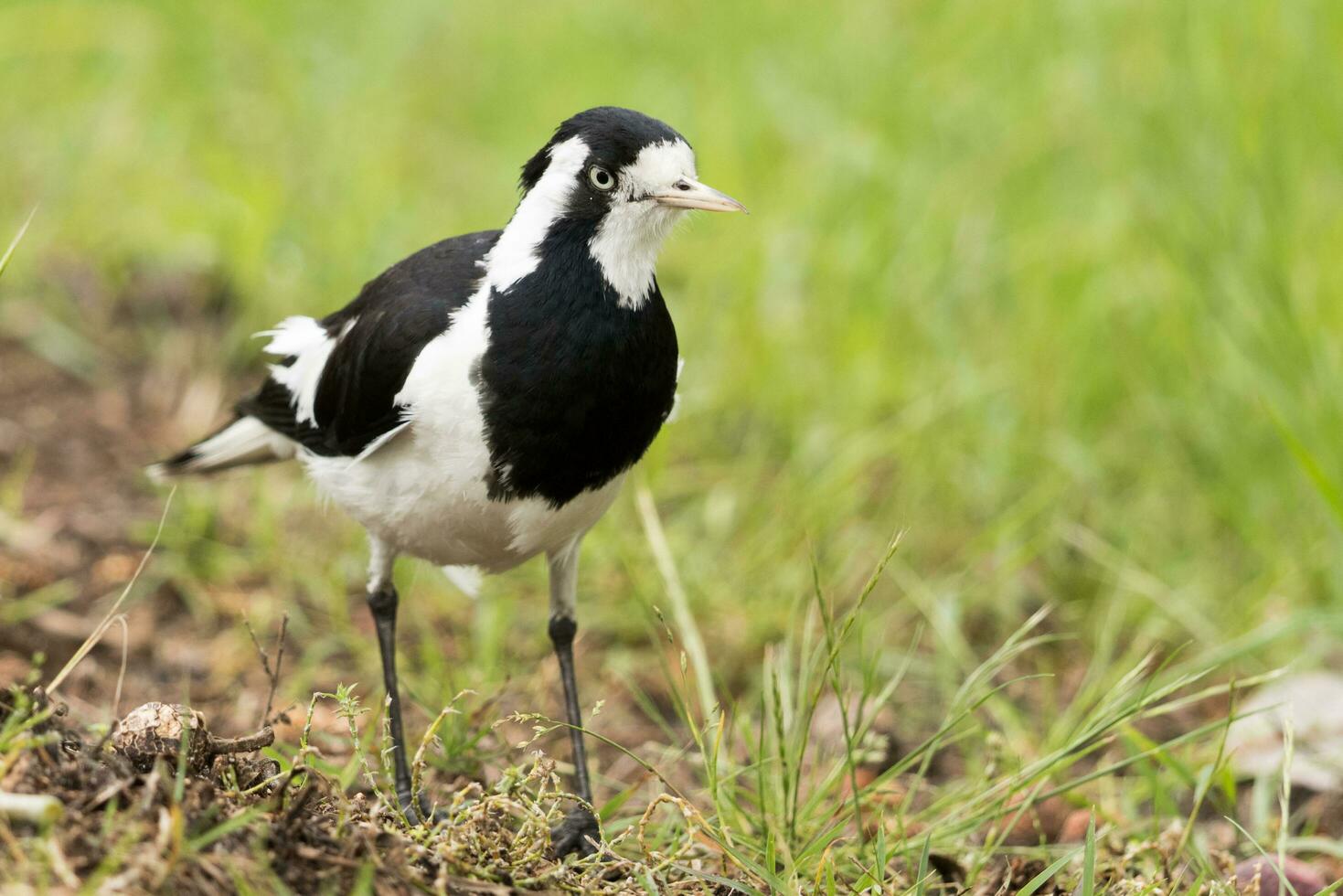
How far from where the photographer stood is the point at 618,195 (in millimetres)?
3014

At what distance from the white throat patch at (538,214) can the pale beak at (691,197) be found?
178 mm

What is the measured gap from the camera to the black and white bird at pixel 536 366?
2934mm


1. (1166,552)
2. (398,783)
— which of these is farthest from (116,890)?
(1166,552)

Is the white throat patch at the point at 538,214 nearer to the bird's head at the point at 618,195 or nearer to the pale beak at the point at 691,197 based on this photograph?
the bird's head at the point at 618,195

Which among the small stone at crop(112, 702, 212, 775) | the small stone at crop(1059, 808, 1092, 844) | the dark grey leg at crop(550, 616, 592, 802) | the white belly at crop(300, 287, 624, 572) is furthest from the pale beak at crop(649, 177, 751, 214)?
the small stone at crop(1059, 808, 1092, 844)

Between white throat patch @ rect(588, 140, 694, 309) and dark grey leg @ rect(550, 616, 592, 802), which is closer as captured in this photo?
white throat patch @ rect(588, 140, 694, 309)

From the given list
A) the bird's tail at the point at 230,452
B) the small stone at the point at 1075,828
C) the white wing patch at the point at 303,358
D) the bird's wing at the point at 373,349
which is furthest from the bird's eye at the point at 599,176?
the small stone at the point at 1075,828

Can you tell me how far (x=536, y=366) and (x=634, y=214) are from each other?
0.37 m

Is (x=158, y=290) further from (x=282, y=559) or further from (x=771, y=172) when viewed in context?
(x=771, y=172)

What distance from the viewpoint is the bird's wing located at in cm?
312

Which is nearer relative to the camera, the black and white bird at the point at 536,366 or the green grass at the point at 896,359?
the black and white bird at the point at 536,366

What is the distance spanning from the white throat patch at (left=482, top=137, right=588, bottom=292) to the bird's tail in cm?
104

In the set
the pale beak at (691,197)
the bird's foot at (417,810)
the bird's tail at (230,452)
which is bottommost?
the bird's foot at (417,810)

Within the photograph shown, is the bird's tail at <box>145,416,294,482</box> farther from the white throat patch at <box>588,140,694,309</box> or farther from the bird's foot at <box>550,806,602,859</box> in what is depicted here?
the bird's foot at <box>550,806,602,859</box>
